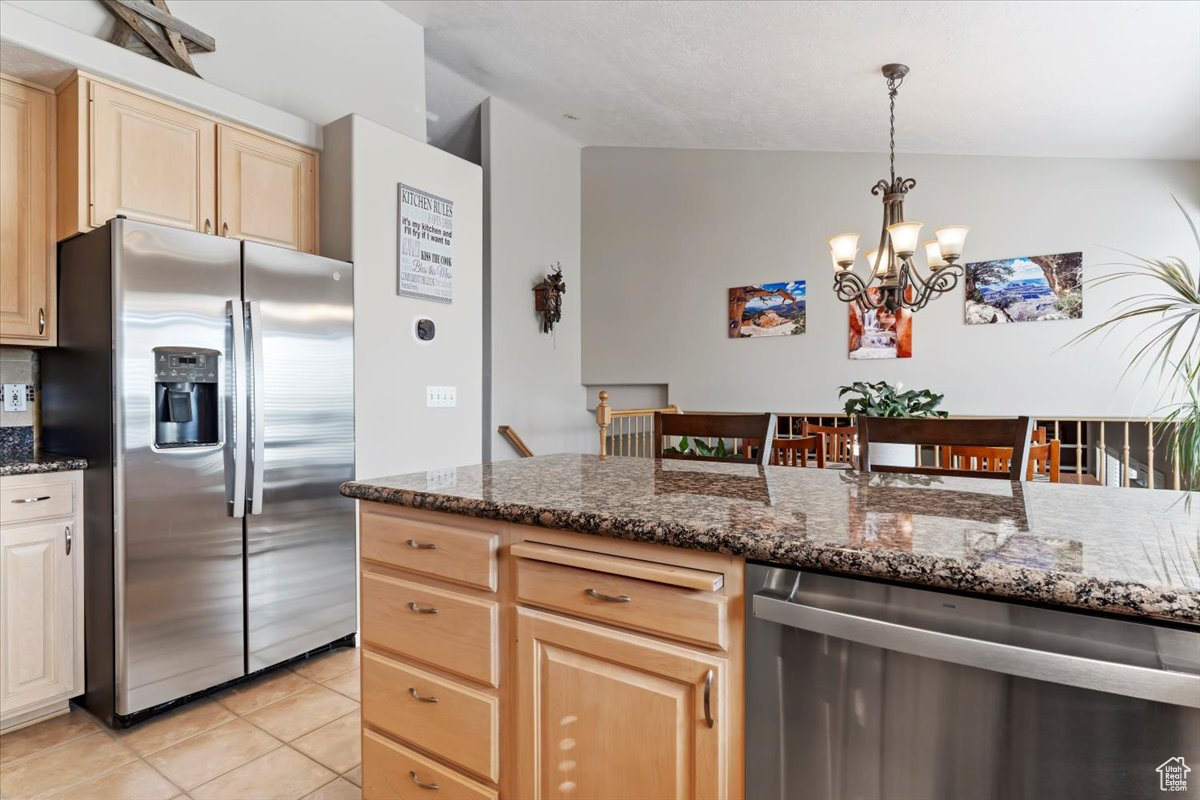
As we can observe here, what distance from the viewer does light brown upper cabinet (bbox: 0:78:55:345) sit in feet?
7.71

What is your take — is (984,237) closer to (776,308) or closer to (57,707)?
(776,308)

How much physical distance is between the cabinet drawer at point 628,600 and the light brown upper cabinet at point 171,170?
7.63 feet

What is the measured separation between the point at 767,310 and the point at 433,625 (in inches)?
186

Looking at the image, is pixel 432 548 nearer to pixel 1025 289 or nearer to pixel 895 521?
pixel 895 521

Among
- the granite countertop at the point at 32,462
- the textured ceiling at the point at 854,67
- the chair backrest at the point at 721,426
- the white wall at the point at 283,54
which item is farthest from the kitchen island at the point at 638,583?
the textured ceiling at the point at 854,67

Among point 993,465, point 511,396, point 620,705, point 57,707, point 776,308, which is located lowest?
point 57,707

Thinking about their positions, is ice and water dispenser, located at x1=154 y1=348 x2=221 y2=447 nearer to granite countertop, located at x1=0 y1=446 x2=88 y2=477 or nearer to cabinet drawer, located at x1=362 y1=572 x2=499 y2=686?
granite countertop, located at x1=0 y1=446 x2=88 y2=477

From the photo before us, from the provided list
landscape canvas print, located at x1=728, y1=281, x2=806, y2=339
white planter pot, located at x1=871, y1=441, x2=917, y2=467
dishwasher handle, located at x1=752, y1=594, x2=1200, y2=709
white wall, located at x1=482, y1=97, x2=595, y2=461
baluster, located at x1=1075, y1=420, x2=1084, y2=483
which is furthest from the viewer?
landscape canvas print, located at x1=728, y1=281, x2=806, y2=339

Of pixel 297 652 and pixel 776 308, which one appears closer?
pixel 297 652

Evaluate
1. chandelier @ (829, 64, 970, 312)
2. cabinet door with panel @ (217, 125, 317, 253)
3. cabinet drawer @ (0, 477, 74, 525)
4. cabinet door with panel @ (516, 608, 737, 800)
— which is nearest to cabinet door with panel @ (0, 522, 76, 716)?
cabinet drawer @ (0, 477, 74, 525)

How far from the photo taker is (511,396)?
5.24m

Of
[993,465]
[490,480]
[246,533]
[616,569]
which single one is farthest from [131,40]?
[993,465]

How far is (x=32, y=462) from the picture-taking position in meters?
2.21

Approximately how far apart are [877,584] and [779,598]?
15 cm
